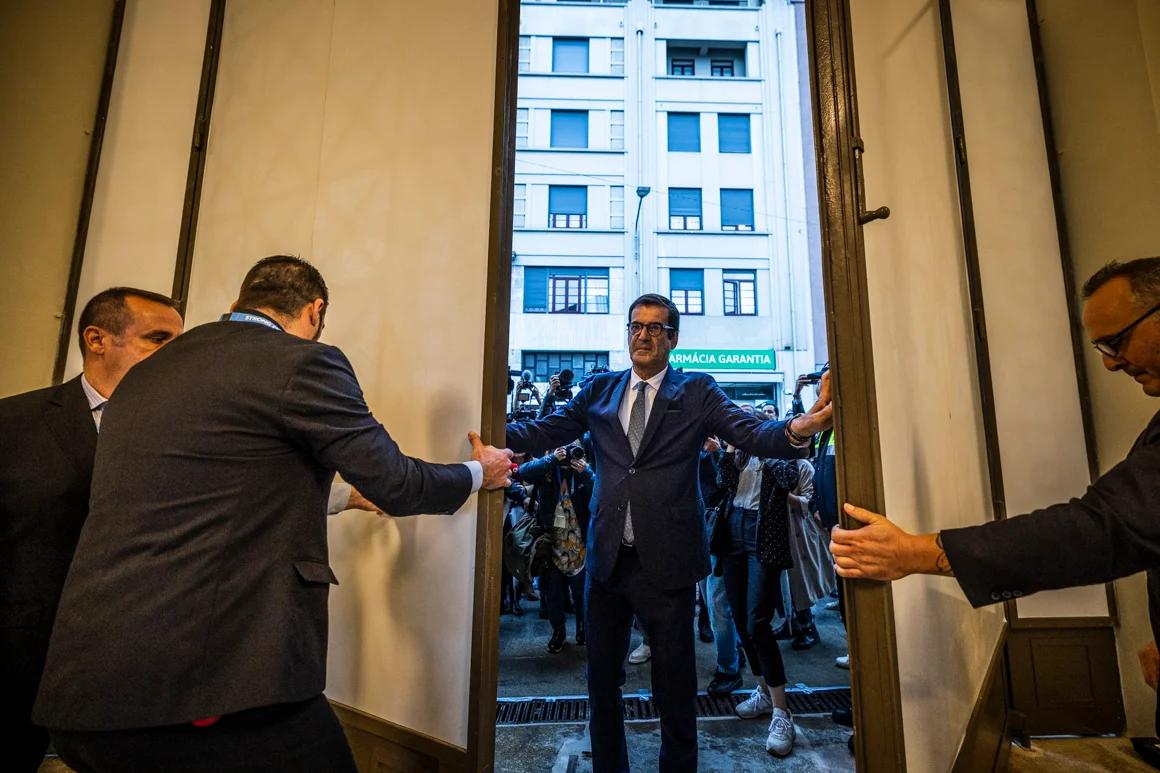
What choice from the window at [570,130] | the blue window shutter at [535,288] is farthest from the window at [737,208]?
the blue window shutter at [535,288]

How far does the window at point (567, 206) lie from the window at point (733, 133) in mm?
4456

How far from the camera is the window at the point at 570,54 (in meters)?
17.3

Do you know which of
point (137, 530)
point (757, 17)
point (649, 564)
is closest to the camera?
point (137, 530)

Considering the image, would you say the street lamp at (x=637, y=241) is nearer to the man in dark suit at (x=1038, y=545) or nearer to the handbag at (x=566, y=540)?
the handbag at (x=566, y=540)

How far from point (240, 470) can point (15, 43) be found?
2.92 m

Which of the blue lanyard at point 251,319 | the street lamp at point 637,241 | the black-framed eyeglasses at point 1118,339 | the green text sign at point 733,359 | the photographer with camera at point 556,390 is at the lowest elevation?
the black-framed eyeglasses at point 1118,339

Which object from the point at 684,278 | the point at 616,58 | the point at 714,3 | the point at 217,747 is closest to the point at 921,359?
the point at 217,747

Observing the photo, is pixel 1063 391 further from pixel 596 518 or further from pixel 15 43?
pixel 15 43

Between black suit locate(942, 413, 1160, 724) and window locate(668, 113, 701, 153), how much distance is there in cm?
1757

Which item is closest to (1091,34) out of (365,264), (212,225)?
(365,264)

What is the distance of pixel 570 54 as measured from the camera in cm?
1731

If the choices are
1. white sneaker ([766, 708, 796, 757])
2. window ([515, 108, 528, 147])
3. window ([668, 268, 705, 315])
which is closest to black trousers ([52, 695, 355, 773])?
white sneaker ([766, 708, 796, 757])

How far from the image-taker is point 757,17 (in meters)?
17.2

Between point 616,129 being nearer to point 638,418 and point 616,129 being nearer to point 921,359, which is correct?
point 638,418
